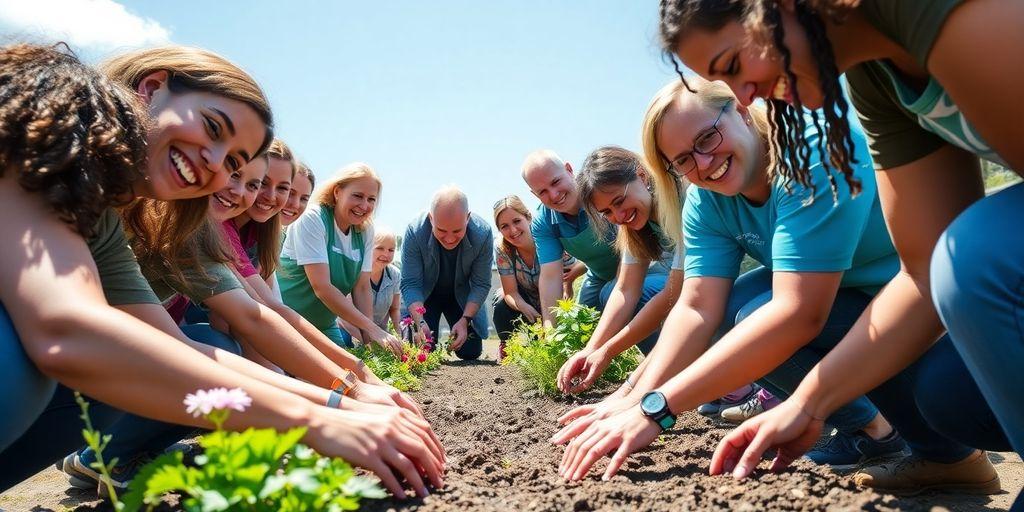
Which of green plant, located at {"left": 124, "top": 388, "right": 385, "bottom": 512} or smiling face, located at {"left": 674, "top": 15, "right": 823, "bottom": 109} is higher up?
smiling face, located at {"left": 674, "top": 15, "right": 823, "bottom": 109}

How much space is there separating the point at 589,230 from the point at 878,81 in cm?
395

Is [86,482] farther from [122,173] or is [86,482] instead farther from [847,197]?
[847,197]

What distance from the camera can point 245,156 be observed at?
92.0 inches

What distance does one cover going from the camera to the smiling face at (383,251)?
28.0 feet

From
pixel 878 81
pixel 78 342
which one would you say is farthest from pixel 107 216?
pixel 878 81

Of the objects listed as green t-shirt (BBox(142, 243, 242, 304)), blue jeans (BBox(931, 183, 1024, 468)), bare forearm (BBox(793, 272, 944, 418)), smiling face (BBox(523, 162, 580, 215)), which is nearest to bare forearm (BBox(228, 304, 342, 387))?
green t-shirt (BBox(142, 243, 242, 304))

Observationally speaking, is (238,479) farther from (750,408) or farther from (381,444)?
(750,408)

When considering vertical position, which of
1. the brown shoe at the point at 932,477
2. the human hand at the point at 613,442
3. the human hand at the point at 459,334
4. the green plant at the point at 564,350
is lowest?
the human hand at the point at 459,334

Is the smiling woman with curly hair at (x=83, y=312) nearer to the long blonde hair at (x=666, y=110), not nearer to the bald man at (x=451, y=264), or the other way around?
the long blonde hair at (x=666, y=110)

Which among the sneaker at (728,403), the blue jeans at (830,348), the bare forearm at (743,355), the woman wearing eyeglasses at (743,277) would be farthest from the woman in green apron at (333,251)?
the bare forearm at (743,355)

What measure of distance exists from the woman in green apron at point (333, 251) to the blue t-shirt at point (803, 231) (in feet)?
9.96

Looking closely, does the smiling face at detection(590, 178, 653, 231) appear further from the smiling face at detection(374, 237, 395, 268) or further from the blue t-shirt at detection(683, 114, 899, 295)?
the smiling face at detection(374, 237, 395, 268)

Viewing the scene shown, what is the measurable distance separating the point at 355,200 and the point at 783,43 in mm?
4754

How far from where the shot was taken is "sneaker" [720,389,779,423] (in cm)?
352
